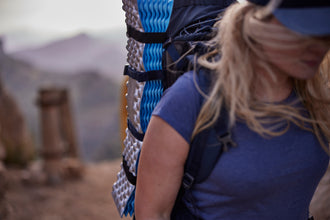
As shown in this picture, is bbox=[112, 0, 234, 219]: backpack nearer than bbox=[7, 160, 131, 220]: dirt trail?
Yes

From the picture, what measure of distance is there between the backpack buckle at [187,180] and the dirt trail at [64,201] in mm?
4964

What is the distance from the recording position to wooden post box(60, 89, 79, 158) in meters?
8.77

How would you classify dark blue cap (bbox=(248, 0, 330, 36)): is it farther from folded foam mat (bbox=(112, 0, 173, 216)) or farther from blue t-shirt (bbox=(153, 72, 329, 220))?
folded foam mat (bbox=(112, 0, 173, 216))

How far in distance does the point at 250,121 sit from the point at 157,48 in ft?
1.23

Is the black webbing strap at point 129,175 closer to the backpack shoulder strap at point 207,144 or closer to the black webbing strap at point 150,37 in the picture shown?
the backpack shoulder strap at point 207,144

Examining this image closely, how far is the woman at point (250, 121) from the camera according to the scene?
93 centimetres

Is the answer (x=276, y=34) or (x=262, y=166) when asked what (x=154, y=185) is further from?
(x=276, y=34)

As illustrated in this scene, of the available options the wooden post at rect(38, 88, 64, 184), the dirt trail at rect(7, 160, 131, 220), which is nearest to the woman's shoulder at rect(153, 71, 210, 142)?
the dirt trail at rect(7, 160, 131, 220)

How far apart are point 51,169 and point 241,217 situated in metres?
6.34

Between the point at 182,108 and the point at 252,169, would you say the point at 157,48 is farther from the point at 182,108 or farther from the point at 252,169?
the point at 252,169

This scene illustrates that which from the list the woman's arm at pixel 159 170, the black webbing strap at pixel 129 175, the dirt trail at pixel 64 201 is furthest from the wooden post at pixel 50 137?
the woman's arm at pixel 159 170

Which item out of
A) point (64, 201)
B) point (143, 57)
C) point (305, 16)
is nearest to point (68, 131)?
point (64, 201)

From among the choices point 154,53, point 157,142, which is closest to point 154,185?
point 157,142

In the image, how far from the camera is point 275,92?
1070 mm
